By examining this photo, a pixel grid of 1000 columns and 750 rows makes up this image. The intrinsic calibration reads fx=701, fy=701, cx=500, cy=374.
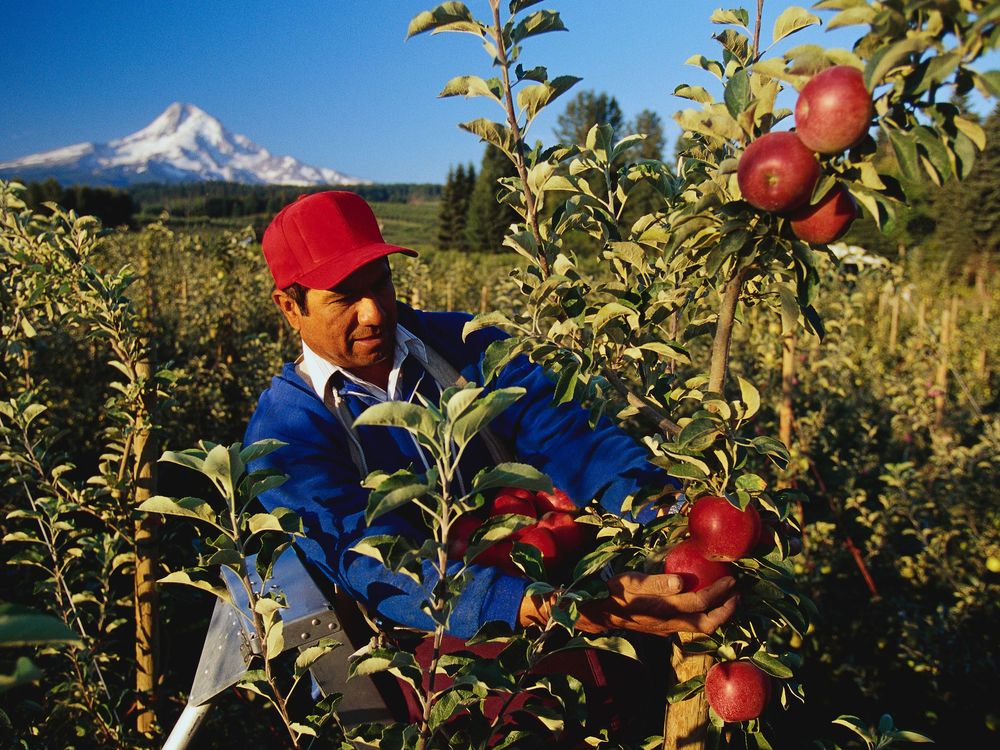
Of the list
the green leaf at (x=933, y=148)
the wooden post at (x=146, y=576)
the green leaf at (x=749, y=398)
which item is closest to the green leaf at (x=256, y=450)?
the green leaf at (x=749, y=398)

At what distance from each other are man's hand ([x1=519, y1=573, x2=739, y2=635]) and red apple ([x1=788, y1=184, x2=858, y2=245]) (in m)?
0.48

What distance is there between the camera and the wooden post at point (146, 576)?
6.82 feet

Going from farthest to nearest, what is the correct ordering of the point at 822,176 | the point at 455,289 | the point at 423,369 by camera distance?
the point at 455,289, the point at 423,369, the point at 822,176

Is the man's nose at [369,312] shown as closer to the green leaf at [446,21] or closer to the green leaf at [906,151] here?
the green leaf at [446,21]

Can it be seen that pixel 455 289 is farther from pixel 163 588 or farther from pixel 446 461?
pixel 446 461

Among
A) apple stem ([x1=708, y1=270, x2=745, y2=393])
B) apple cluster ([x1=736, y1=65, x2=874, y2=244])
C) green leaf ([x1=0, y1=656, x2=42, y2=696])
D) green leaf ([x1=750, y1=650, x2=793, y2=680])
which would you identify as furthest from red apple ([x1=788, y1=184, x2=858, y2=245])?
green leaf ([x1=0, y1=656, x2=42, y2=696])

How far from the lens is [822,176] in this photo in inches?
30.4

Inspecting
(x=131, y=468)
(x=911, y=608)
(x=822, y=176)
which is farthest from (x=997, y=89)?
(x=911, y=608)

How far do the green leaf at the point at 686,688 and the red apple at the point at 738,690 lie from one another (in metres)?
0.03

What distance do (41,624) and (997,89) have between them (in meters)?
0.91

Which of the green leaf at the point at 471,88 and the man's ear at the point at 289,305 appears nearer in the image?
the green leaf at the point at 471,88

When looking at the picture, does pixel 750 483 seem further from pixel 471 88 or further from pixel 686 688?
pixel 471 88

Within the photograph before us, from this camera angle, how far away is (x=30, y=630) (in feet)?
1.66

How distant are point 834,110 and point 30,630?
0.83 m
